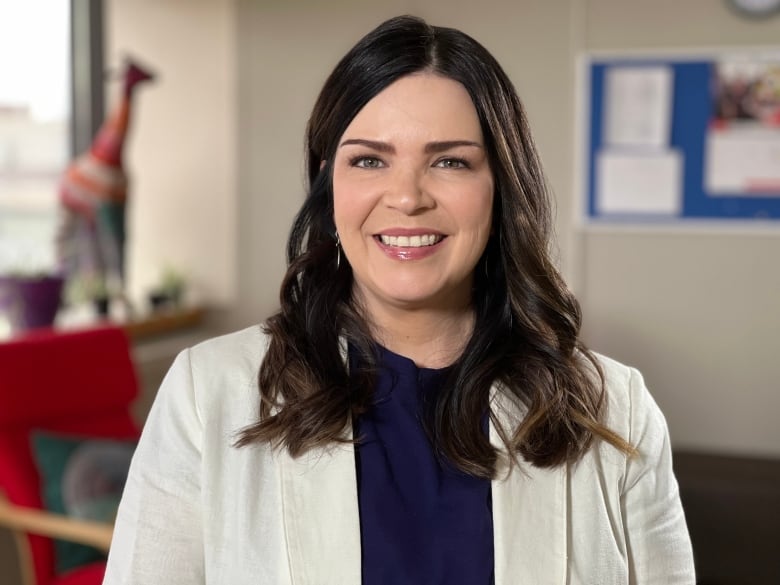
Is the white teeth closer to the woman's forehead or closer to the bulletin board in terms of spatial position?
the woman's forehead

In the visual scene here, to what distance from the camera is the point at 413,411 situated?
4.71 ft

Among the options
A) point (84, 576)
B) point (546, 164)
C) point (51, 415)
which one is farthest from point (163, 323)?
point (546, 164)

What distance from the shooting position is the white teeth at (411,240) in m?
1.33

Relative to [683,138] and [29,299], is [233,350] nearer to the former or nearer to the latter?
[29,299]

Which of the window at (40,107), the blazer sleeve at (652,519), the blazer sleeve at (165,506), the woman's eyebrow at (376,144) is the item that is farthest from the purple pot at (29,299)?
the blazer sleeve at (652,519)

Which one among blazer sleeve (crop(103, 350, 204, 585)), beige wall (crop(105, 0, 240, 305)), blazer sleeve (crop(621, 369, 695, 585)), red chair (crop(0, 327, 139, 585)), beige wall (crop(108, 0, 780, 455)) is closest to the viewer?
blazer sleeve (crop(103, 350, 204, 585))

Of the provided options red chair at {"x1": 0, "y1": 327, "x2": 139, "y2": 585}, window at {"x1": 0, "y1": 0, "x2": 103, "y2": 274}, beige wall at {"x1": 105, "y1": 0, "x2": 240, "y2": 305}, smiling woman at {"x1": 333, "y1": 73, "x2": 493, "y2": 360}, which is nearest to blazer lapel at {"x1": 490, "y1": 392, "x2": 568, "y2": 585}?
smiling woman at {"x1": 333, "y1": 73, "x2": 493, "y2": 360}

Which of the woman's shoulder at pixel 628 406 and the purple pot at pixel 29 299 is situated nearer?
the woman's shoulder at pixel 628 406

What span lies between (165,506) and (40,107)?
3017 millimetres

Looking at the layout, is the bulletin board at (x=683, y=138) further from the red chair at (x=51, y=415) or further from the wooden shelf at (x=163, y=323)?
the red chair at (x=51, y=415)

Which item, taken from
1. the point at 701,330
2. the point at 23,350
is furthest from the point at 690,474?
the point at 23,350

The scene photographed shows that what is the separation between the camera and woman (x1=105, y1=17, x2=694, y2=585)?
1.31 metres

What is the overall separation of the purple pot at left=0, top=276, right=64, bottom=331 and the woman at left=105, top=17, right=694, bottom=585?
7.30 feet

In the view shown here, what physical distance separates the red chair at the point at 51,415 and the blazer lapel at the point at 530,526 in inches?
60.6
